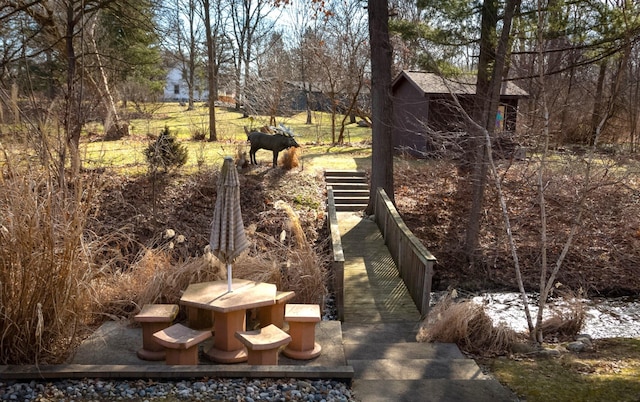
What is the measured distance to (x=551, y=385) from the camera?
171 inches

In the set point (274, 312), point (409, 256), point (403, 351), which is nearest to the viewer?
point (274, 312)

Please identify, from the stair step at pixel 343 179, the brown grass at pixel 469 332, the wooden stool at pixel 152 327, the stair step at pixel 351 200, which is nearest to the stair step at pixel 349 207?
the stair step at pixel 351 200

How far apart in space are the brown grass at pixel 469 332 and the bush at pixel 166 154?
7.99m

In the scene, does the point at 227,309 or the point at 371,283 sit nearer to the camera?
the point at 227,309

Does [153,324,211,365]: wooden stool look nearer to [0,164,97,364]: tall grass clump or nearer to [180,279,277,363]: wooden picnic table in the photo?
[180,279,277,363]: wooden picnic table

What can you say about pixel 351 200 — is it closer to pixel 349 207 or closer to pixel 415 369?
pixel 349 207

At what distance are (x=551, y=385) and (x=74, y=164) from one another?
4359 millimetres

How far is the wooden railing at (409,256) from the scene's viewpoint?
268 inches

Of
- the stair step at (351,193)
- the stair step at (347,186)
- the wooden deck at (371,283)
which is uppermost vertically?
the stair step at (347,186)

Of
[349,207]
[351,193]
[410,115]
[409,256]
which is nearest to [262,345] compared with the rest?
[409,256]

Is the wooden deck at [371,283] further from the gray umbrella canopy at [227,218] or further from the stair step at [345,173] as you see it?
the stair step at [345,173]

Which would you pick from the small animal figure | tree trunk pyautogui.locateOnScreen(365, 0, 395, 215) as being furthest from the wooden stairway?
the small animal figure

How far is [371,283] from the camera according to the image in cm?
809

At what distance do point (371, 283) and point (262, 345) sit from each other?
416 cm
